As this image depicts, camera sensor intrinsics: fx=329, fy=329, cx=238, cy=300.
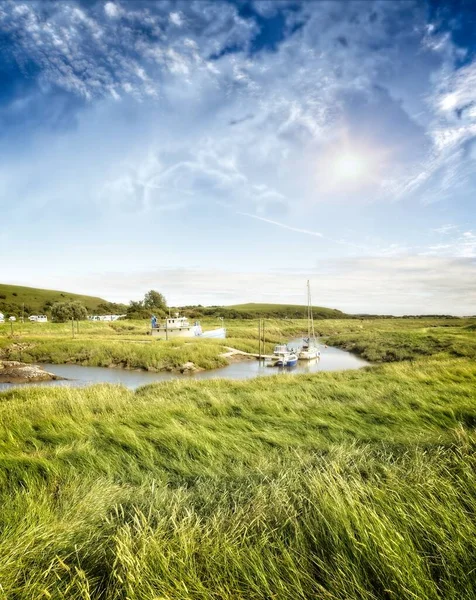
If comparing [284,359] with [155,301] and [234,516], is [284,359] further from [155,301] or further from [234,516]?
[155,301]

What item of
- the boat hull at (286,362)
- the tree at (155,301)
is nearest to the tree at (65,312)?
the tree at (155,301)

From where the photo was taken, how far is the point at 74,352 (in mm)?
34938

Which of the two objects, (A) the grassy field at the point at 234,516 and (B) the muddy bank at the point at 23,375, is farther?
(B) the muddy bank at the point at 23,375

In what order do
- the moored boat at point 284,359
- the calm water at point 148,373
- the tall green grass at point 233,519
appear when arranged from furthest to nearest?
1. the moored boat at point 284,359
2. the calm water at point 148,373
3. the tall green grass at point 233,519

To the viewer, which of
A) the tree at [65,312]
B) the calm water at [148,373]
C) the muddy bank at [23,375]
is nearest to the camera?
the muddy bank at [23,375]

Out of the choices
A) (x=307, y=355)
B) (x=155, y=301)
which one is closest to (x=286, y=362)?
(x=307, y=355)

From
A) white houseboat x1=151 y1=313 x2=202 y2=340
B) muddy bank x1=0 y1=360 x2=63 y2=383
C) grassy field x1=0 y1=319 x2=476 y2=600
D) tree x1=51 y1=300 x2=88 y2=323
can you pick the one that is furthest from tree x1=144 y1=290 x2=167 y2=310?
grassy field x1=0 y1=319 x2=476 y2=600

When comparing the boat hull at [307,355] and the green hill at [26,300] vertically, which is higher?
the green hill at [26,300]

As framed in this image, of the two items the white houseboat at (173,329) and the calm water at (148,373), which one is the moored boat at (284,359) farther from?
the white houseboat at (173,329)

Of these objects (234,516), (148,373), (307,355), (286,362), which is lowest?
(148,373)

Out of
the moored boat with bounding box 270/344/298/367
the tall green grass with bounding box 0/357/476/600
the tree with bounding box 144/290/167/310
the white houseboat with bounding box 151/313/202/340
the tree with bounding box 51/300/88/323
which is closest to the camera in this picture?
the tall green grass with bounding box 0/357/476/600

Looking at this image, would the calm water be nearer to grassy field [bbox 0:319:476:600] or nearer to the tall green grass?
grassy field [bbox 0:319:476:600]

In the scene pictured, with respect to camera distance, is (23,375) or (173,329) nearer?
(23,375)

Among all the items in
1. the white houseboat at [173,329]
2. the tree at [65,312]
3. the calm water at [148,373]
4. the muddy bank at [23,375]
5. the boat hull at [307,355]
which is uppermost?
the tree at [65,312]
